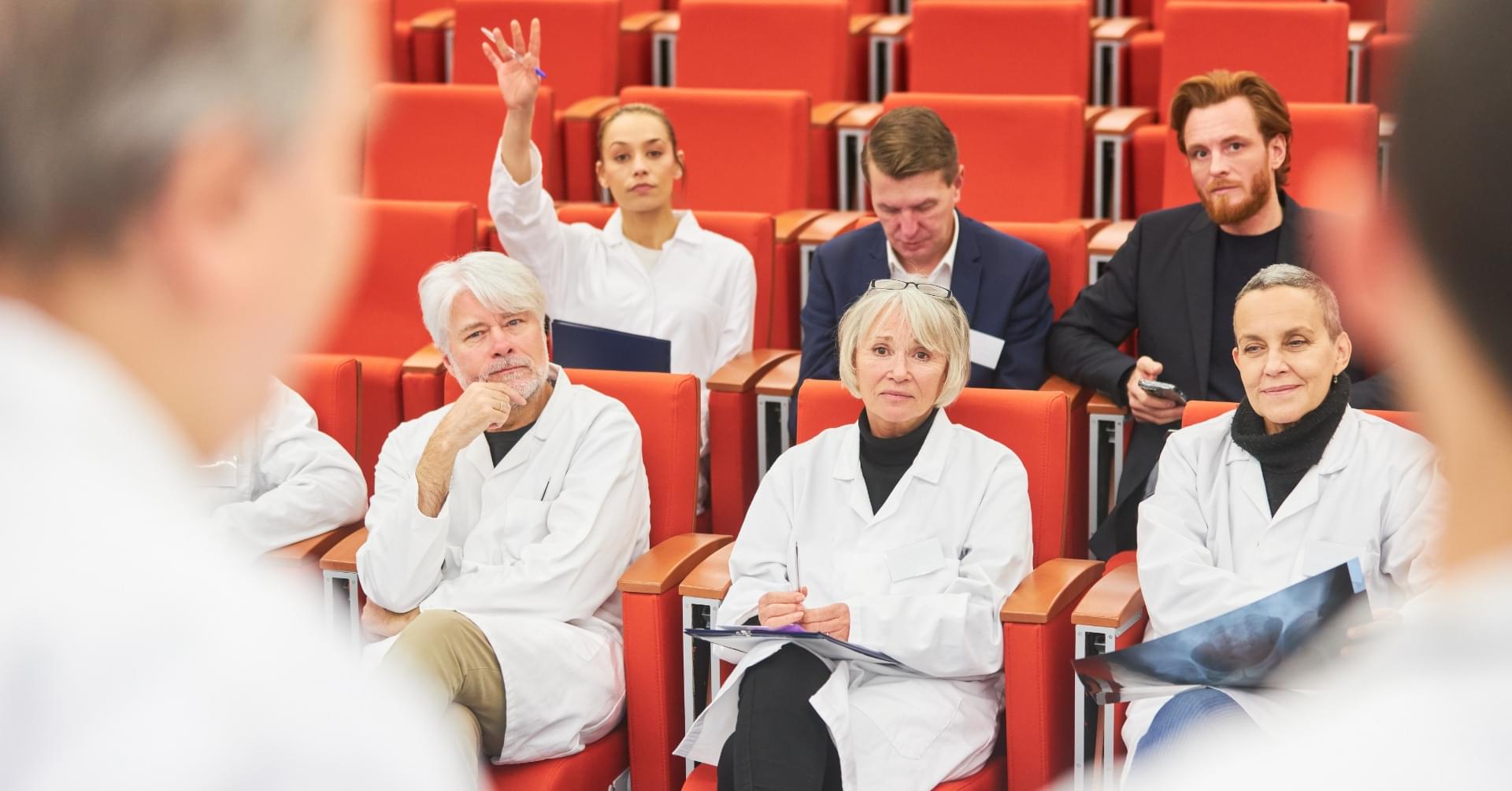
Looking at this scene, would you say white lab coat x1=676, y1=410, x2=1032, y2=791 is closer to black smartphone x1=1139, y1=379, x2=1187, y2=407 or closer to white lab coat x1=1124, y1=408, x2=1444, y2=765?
white lab coat x1=1124, y1=408, x2=1444, y2=765

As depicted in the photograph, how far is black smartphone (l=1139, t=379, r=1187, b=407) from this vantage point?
2986 millimetres

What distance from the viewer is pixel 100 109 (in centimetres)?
41

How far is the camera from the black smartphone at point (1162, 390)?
9.80 ft

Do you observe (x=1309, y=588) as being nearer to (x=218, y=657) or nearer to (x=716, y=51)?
(x=218, y=657)

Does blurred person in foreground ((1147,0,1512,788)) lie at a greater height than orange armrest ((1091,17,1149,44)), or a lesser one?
lesser

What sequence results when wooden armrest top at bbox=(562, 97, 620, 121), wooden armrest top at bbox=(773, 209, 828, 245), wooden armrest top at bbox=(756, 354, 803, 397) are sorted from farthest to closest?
A: wooden armrest top at bbox=(562, 97, 620, 121) < wooden armrest top at bbox=(773, 209, 828, 245) < wooden armrest top at bbox=(756, 354, 803, 397)

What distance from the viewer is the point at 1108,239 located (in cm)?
366

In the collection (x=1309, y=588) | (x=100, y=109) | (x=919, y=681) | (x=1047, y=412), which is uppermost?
(x=100, y=109)

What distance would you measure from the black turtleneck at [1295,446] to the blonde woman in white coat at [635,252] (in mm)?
1321

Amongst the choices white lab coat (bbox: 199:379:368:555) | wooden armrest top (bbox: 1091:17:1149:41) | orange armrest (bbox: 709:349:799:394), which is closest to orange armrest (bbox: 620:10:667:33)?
wooden armrest top (bbox: 1091:17:1149:41)

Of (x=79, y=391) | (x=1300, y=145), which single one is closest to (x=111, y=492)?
(x=79, y=391)

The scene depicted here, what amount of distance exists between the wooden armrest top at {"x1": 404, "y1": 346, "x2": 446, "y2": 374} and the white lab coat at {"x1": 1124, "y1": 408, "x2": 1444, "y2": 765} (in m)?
1.47

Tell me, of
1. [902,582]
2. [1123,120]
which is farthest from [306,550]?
[1123,120]

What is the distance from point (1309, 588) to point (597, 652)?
1.13m
